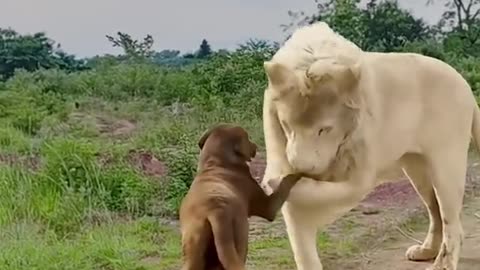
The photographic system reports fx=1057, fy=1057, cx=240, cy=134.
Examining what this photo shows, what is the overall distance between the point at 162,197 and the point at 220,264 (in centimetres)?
225

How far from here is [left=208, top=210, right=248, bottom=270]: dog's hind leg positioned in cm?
232

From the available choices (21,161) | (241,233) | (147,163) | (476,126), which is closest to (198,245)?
(241,233)

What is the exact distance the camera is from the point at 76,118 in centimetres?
620

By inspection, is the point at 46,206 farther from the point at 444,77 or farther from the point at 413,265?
the point at 444,77

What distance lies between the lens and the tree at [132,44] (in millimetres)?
7527

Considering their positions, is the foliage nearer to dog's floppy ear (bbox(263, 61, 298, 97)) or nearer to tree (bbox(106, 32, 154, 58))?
tree (bbox(106, 32, 154, 58))

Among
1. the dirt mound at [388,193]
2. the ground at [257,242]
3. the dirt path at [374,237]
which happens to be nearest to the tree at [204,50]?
the dirt mound at [388,193]

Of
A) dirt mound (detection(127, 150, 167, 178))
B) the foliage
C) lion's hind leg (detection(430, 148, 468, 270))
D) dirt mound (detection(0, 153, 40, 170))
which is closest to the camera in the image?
lion's hind leg (detection(430, 148, 468, 270))

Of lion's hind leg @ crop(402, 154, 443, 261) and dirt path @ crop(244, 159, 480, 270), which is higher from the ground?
lion's hind leg @ crop(402, 154, 443, 261)

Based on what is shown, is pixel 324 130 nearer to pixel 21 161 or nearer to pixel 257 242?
pixel 257 242

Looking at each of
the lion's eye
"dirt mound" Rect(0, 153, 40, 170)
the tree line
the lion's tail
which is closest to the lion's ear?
the lion's eye

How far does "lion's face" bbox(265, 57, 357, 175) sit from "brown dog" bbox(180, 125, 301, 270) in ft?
0.26

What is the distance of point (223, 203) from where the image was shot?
241 cm

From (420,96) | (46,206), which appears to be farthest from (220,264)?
(46,206)
